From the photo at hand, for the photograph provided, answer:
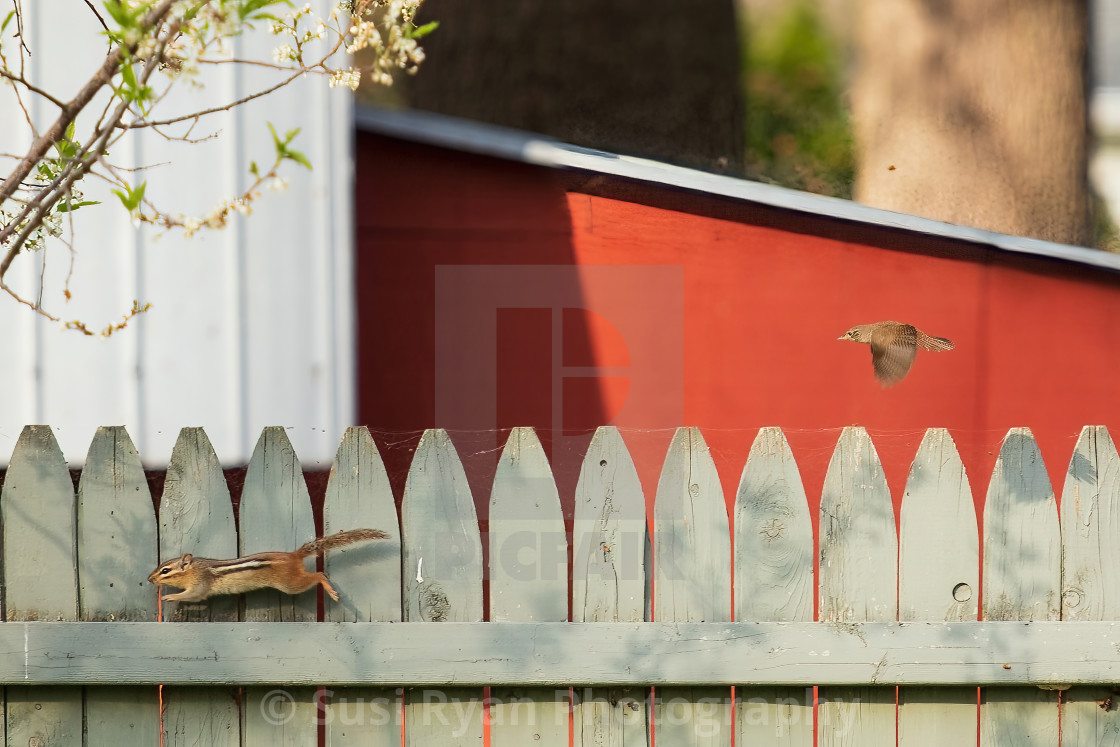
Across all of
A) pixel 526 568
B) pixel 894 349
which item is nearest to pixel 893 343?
pixel 894 349

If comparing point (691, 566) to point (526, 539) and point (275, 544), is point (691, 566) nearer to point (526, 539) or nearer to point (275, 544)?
point (526, 539)

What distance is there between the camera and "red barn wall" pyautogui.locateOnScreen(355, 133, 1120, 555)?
2568mm

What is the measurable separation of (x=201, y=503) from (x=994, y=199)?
10.9ft

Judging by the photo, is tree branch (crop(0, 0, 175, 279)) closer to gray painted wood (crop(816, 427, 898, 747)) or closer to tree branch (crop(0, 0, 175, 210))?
tree branch (crop(0, 0, 175, 210))

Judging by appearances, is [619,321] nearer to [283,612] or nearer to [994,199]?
[283,612]

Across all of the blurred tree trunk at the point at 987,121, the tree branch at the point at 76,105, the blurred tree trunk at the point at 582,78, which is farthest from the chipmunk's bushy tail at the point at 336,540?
the blurred tree trunk at the point at 987,121

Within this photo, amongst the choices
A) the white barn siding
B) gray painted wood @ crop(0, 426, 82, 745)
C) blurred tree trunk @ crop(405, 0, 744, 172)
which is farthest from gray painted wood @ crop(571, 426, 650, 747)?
blurred tree trunk @ crop(405, 0, 744, 172)

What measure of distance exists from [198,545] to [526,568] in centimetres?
62

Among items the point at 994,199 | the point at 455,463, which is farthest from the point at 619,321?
the point at 994,199

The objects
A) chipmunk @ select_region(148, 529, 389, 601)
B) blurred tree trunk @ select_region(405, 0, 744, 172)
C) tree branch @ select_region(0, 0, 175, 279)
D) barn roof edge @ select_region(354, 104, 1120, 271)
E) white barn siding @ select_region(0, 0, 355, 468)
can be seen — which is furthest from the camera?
blurred tree trunk @ select_region(405, 0, 744, 172)

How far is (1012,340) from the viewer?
258cm

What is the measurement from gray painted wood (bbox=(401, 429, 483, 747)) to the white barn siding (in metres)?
0.36

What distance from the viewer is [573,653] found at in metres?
1.75

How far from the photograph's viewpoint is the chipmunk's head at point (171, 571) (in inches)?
68.2
